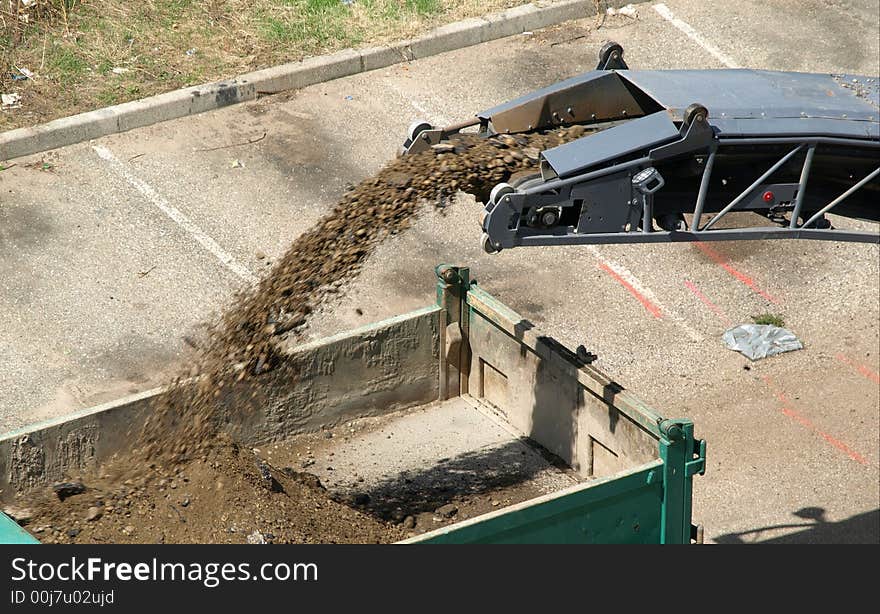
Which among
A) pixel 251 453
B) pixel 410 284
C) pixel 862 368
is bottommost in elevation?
pixel 251 453

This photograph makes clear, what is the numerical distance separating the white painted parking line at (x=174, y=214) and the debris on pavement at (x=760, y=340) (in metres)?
3.93

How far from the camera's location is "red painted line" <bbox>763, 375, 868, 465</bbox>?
382 inches

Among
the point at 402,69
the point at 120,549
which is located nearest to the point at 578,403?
the point at 120,549

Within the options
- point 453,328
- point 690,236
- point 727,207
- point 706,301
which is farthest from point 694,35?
point 690,236

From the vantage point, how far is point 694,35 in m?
15.4

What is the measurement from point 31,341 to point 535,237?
5210mm

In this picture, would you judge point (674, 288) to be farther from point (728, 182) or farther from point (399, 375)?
point (728, 182)

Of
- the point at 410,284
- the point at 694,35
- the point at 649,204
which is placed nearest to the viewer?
the point at 649,204

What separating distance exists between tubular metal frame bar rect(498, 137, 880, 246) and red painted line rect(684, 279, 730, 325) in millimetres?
4157

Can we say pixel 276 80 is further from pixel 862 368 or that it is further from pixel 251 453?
pixel 251 453

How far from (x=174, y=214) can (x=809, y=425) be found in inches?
224

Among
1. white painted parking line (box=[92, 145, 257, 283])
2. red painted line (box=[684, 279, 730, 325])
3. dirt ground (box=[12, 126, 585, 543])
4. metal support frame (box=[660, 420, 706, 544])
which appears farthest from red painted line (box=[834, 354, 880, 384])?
white painted parking line (box=[92, 145, 257, 283])

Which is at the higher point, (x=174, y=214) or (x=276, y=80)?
(x=276, y=80)

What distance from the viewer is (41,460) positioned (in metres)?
7.20
